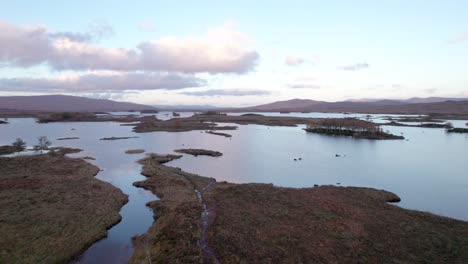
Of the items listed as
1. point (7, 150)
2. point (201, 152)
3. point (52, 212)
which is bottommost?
point (7, 150)

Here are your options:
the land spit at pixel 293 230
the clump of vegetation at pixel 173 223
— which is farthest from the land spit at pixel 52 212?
the land spit at pixel 293 230

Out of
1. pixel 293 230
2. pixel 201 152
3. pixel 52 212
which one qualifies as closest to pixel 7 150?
pixel 201 152

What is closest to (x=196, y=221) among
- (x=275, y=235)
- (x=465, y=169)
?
(x=275, y=235)

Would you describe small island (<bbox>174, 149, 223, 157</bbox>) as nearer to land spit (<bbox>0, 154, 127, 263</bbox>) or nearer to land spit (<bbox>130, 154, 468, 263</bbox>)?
land spit (<bbox>0, 154, 127, 263</bbox>)

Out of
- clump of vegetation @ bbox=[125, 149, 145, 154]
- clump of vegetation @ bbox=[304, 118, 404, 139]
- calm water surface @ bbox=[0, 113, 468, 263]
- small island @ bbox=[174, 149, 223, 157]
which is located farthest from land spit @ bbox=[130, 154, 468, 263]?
clump of vegetation @ bbox=[304, 118, 404, 139]

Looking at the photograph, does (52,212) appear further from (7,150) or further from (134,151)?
(7,150)

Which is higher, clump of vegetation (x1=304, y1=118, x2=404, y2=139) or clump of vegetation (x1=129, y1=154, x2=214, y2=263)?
clump of vegetation (x1=304, y1=118, x2=404, y2=139)

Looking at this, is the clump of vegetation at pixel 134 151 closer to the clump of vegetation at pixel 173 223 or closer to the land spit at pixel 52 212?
the land spit at pixel 52 212
